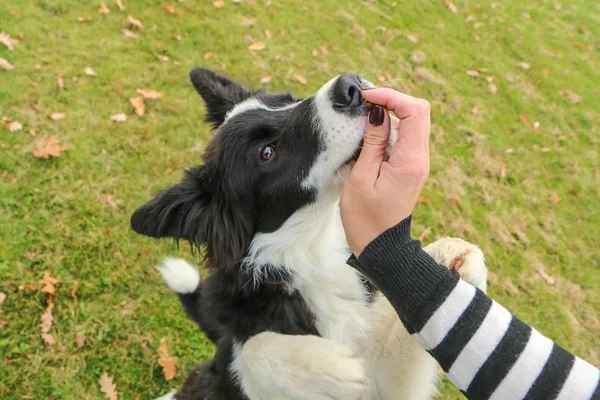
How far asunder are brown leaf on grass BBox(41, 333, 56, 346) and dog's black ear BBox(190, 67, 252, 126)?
2.28 metres

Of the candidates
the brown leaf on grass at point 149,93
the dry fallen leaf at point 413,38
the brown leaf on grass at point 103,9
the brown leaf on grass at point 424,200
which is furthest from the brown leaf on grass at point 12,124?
the dry fallen leaf at point 413,38

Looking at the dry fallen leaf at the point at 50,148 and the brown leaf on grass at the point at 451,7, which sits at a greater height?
the brown leaf on grass at the point at 451,7

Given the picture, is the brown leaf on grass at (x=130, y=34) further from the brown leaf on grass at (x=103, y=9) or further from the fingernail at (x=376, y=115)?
the fingernail at (x=376, y=115)

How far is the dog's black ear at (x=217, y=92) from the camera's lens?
2971 mm

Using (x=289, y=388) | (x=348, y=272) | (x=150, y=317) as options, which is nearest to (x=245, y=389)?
(x=289, y=388)

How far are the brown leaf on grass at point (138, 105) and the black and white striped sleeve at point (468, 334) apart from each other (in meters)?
4.15

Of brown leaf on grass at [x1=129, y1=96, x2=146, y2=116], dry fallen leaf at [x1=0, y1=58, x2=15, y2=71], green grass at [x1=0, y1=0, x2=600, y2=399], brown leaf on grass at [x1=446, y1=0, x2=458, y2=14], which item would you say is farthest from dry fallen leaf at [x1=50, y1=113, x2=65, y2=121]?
brown leaf on grass at [x1=446, y1=0, x2=458, y2=14]

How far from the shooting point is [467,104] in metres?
6.43

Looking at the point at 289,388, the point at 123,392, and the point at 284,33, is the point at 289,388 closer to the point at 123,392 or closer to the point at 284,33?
the point at 123,392

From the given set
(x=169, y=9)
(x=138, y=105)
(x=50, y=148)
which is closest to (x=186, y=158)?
(x=138, y=105)

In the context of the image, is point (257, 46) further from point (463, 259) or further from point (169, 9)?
point (463, 259)

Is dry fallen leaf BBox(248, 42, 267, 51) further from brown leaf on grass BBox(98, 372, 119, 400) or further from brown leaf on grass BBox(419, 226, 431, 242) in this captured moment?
brown leaf on grass BBox(98, 372, 119, 400)

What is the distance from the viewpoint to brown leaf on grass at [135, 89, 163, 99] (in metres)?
5.14

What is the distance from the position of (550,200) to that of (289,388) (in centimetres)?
497
